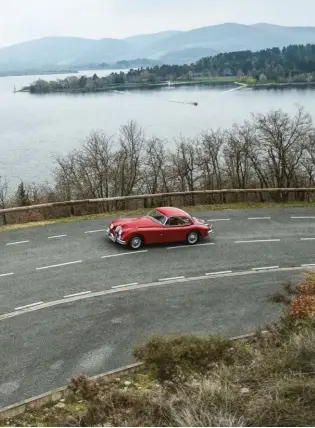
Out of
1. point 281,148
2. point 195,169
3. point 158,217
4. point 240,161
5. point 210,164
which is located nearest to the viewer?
point 158,217

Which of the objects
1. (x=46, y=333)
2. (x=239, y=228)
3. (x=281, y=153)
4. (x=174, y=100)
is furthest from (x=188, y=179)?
(x=174, y=100)

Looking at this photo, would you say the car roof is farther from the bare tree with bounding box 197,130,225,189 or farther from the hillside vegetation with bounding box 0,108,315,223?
the bare tree with bounding box 197,130,225,189

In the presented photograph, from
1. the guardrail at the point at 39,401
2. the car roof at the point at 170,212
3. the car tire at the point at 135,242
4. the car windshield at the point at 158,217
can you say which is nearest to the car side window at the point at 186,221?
the car roof at the point at 170,212

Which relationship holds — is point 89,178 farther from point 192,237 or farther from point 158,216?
point 192,237

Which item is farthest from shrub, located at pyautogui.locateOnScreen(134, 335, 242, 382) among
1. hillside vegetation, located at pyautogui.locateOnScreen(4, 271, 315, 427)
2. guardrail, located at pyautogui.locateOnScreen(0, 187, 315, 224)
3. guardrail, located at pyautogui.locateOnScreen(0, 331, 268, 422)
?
guardrail, located at pyautogui.locateOnScreen(0, 187, 315, 224)

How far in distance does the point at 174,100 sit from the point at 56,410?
488ft

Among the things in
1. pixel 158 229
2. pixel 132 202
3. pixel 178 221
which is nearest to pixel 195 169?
pixel 132 202

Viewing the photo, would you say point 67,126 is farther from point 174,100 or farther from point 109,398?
point 109,398

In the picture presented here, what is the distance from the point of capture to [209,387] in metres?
8.11

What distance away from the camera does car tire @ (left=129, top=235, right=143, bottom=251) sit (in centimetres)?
1859

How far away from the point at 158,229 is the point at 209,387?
11.1 metres

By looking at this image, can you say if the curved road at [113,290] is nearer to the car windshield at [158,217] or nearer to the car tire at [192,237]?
the car tire at [192,237]

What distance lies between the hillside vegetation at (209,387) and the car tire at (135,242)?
736 cm

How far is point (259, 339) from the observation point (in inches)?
473
